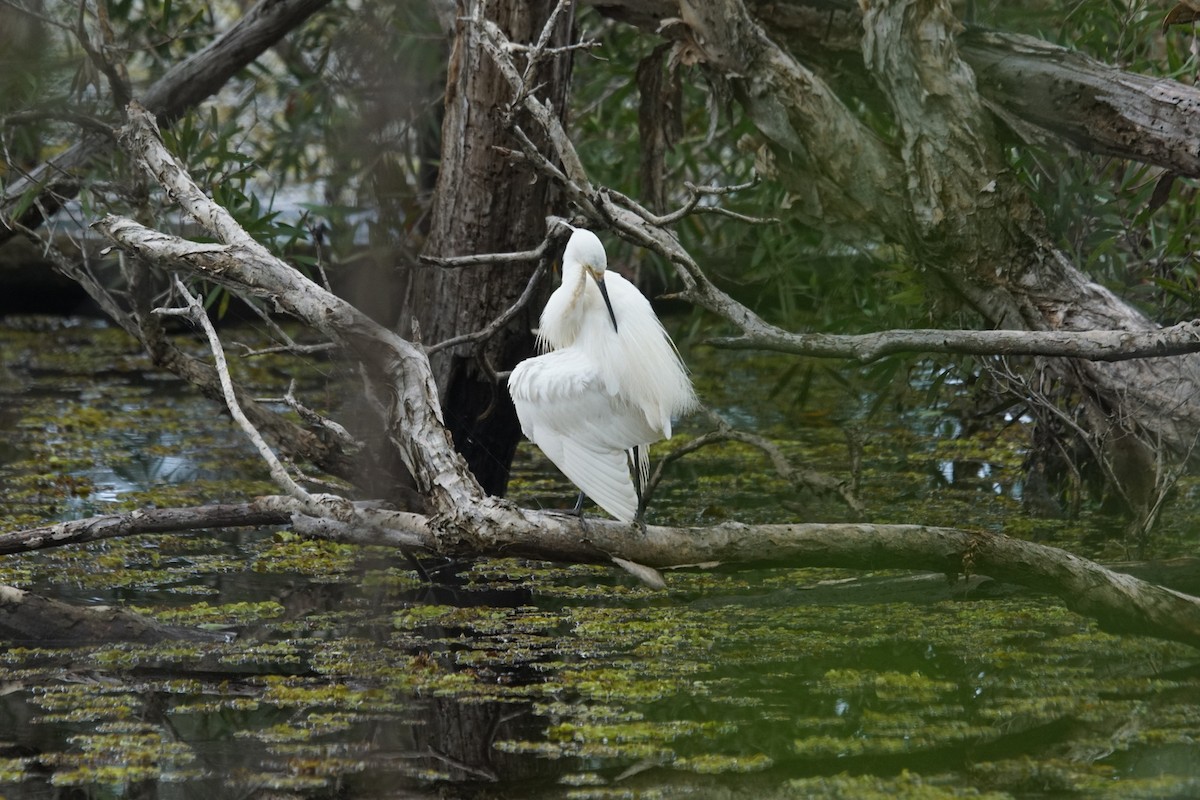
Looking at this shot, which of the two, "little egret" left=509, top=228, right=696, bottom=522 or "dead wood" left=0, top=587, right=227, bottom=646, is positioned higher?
"little egret" left=509, top=228, right=696, bottom=522

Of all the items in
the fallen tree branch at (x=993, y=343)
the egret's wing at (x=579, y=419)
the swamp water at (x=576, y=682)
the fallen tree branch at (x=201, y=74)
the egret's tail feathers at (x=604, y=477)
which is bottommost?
the swamp water at (x=576, y=682)

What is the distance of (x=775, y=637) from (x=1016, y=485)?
5.81 ft

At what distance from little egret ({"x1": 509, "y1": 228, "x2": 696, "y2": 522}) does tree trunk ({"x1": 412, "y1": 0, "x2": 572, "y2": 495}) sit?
0.58m

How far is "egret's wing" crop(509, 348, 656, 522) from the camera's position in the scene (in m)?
2.87

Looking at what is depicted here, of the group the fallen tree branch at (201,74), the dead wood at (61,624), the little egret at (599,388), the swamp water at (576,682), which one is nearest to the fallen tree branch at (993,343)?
the little egret at (599,388)

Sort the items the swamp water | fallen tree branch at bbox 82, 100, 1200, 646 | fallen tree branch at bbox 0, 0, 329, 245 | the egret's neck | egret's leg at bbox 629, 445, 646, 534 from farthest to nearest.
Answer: fallen tree branch at bbox 0, 0, 329, 245
egret's leg at bbox 629, 445, 646, 534
the egret's neck
fallen tree branch at bbox 82, 100, 1200, 646
the swamp water

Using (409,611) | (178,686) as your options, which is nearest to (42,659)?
(178,686)

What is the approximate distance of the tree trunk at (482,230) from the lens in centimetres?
360

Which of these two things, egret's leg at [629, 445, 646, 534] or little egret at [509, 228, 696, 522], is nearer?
little egret at [509, 228, 696, 522]

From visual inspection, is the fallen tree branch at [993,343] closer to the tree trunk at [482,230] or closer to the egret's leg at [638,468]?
the egret's leg at [638,468]

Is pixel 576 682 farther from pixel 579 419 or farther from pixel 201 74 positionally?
pixel 201 74

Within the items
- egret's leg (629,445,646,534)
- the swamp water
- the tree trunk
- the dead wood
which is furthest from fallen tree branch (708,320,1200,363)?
the dead wood

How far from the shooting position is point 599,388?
2879 mm

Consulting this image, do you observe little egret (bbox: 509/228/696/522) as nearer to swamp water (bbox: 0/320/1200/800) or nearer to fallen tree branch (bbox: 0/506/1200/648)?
fallen tree branch (bbox: 0/506/1200/648)
